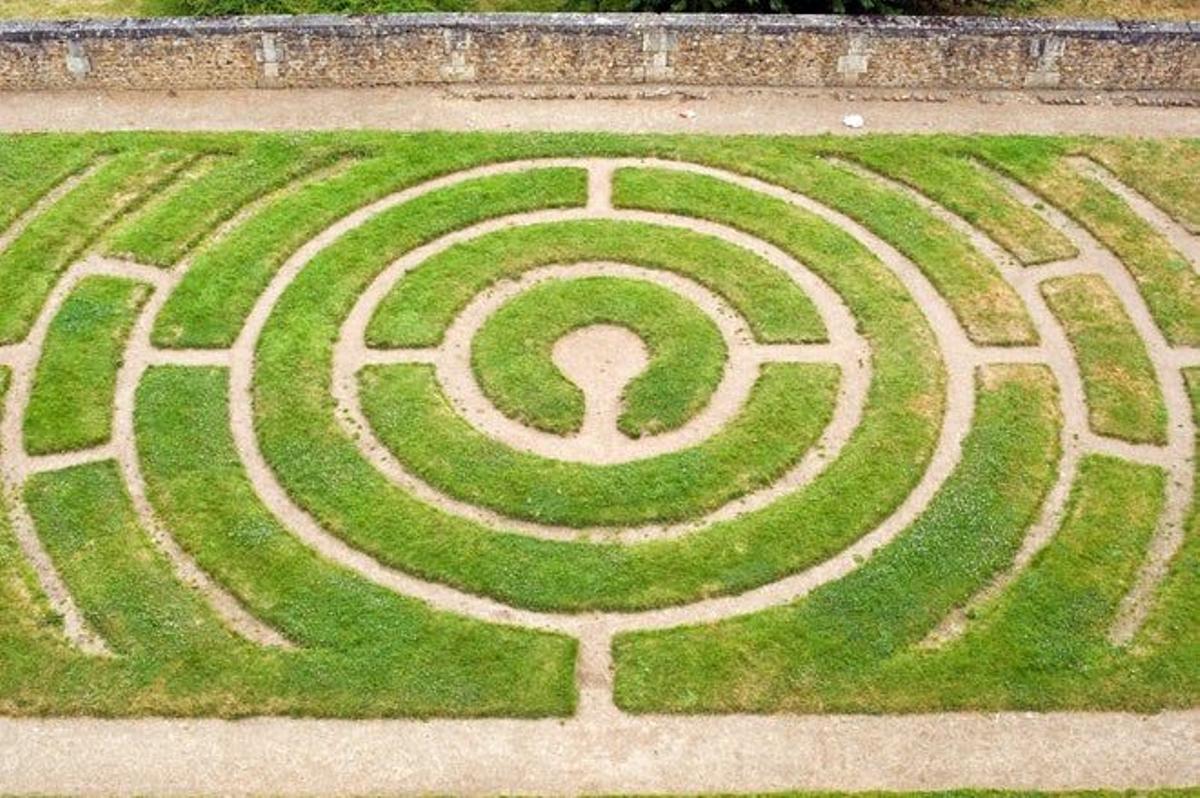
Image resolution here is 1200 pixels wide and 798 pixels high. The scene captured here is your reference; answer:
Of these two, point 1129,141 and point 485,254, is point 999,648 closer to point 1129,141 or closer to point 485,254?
point 485,254

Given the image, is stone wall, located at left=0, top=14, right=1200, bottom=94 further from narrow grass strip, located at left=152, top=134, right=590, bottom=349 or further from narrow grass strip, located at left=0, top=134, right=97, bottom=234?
narrow grass strip, located at left=152, top=134, right=590, bottom=349

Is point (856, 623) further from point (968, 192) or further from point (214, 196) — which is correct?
point (214, 196)

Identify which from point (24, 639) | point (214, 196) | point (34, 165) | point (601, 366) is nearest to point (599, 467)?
point (601, 366)

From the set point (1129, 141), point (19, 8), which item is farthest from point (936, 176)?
point (19, 8)

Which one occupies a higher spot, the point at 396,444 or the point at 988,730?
the point at 396,444

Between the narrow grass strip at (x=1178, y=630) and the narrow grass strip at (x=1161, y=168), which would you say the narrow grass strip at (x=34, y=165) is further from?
the narrow grass strip at (x=1178, y=630)

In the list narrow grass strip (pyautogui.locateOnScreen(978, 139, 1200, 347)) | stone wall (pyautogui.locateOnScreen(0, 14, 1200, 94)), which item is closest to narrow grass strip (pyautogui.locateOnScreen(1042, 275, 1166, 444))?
narrow grass strip (pyautogui.locateOnScreen(978, 139, 1200, 347))

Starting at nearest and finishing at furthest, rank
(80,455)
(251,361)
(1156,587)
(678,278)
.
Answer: (1156,587) < (80,455) < (251,361) < (678,278)
